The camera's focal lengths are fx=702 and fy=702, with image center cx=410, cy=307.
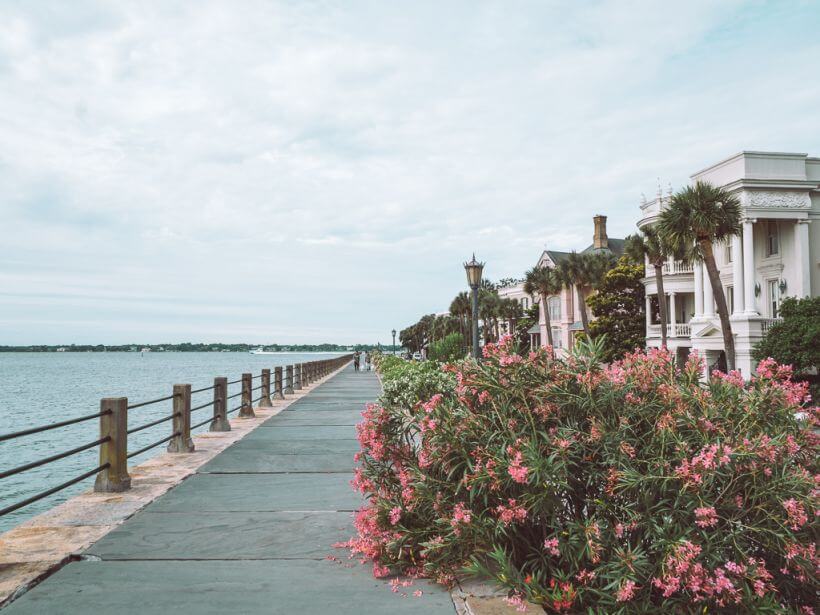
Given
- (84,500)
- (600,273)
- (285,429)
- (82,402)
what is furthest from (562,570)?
(600,273)

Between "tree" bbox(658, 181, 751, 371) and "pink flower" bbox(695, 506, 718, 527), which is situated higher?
"tree" bbox(658, 181, 751, 371)

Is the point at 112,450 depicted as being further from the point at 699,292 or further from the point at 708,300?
the point at 699,292

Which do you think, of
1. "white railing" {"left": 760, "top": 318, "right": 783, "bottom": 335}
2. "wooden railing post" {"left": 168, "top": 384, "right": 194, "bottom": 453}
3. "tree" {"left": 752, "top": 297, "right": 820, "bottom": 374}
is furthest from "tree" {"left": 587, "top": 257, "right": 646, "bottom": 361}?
"wooden railing post" {"left": 168, "top": 384, "right": 194, "bottom": 453}

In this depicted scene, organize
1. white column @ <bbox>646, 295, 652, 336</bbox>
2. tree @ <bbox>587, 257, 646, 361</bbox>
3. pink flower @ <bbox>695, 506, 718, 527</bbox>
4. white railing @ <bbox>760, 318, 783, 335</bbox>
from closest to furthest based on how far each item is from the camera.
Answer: pink flower @ <bbox>695, 506, 718, 527</bbox> < white railing @ <bbox>760, 318, 783, 335</bbox> < white column @ <bbox>646, 295, 652, 336</bbox> < tree @ <bbox>587, 257, 646, 361</bbox>

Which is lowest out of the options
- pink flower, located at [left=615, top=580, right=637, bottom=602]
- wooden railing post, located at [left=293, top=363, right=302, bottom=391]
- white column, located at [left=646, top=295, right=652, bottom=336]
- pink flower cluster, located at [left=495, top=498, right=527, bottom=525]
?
wooden railing post, located at [left=293, top=363, right=302, bottom=391]

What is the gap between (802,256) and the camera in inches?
1366

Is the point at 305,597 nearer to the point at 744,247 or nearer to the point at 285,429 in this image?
the point at 285,429

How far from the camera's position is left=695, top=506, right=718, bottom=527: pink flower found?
3.96 meters

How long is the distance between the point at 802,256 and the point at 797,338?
27.9 ft

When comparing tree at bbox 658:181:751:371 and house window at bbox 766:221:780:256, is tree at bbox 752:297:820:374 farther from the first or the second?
house window at bbox 766:221:780:256

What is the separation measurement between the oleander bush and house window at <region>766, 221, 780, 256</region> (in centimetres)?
3624

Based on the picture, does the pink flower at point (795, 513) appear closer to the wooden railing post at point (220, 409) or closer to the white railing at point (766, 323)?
the wooden railing post at point (220, 409)

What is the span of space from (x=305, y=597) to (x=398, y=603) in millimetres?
655

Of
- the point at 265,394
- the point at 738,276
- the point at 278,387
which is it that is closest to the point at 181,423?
the point at 265,394
